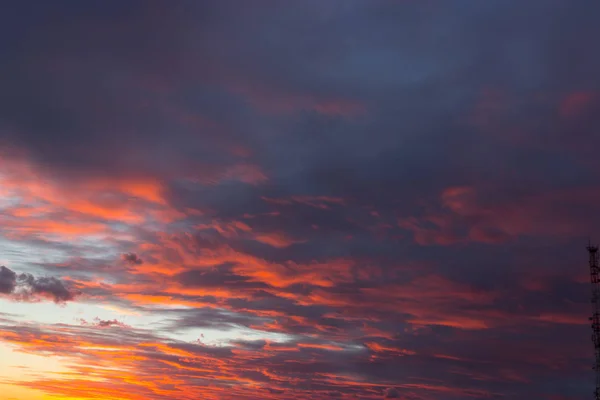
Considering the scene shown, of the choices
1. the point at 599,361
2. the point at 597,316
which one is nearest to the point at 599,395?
the point at 599,361

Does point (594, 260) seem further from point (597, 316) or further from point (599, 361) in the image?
point (599, 361)

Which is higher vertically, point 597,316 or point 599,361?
point 597,316

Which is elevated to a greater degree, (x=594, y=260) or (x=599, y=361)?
(x=594, y=260)

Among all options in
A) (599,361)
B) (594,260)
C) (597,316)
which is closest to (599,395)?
(599,361)

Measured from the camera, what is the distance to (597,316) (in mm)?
121625

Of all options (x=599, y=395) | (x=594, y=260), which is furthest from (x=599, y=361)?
(x=594, y=260)

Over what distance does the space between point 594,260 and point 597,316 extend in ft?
47.8

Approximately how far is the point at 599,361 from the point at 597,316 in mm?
10798

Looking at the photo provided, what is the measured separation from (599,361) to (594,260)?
82.1 feet

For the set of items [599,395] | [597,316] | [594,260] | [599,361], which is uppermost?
[594,260]

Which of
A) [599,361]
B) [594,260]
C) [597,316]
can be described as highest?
[594,260]

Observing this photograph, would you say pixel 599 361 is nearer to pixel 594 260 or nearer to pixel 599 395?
pixel 599 395

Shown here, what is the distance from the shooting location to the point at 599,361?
120 metres

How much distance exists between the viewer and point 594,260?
119m
